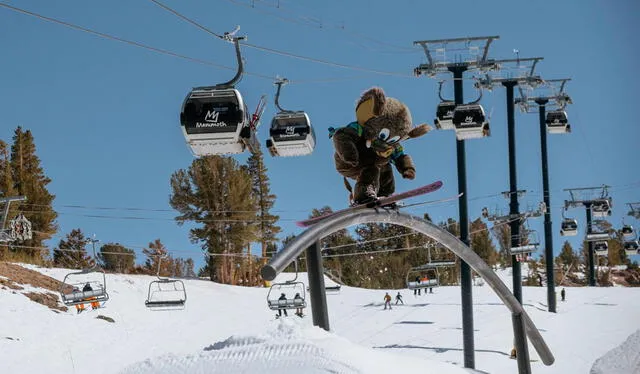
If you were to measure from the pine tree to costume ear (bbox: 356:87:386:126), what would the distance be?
34.4 metres

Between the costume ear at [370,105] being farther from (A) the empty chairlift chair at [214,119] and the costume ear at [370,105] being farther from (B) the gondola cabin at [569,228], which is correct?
(B) the gondola cabin at [569,228]

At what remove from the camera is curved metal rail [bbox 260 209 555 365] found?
13.8ft

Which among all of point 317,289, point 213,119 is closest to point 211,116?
point 213,119

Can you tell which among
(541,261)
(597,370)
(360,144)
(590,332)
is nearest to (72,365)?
(597,370)

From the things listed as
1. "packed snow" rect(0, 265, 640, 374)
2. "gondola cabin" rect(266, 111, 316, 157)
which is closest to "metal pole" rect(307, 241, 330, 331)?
"gondola cabin" rect(266, 111, 316, 157)

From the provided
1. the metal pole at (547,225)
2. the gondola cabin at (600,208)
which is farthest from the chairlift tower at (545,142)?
the gondola cabin at (600,208)

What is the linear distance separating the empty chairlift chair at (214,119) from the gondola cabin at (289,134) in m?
1.12

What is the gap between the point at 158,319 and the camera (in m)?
31.8

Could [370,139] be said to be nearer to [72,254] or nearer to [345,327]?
[345,327]

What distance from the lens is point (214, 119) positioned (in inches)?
350

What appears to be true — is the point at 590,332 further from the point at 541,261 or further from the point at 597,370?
the point at 541,261

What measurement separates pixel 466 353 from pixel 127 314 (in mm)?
24269

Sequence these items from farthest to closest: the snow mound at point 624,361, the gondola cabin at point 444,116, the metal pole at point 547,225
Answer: the metal pole at point 547,225 < the gondola cabin at point 444,116 < the snow mound at point 624,361

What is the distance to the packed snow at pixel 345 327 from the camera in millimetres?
22703
